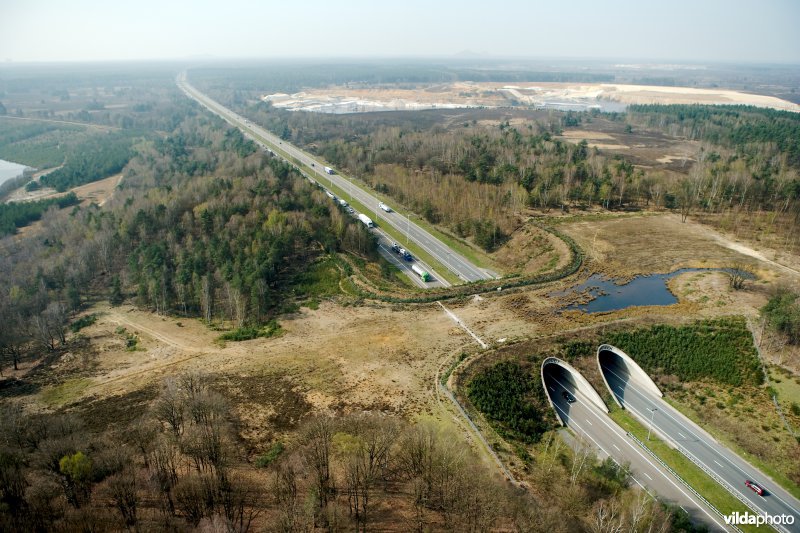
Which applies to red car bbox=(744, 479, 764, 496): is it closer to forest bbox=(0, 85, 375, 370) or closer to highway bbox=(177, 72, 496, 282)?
highway bbox=(177, 72, 496, 282)

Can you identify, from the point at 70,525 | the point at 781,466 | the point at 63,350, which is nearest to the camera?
the point at 70,525

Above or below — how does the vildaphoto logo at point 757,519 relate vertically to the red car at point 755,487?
below

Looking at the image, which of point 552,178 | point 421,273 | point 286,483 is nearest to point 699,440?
point 286,483

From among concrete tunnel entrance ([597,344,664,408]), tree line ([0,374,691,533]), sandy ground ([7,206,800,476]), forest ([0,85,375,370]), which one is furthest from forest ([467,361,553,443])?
forest ([0,85,375,370])

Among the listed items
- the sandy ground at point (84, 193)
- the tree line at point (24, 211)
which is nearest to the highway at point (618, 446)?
the tree line at point (24, 211)

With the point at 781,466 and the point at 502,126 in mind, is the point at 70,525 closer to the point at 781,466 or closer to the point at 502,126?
the point at 781,466

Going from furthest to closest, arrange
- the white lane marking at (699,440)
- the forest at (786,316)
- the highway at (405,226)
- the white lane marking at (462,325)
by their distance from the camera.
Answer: the highway at (405,226)
the white lane marking at (462,325)
the forest at (786,316)
the white lane marking at (699,440)

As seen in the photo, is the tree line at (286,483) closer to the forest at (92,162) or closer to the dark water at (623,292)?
the dark water at (623,292)

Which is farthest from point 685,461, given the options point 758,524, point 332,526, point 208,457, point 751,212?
point 751,212

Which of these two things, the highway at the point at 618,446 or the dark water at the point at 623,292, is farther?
the dark water at the point at 623,292
